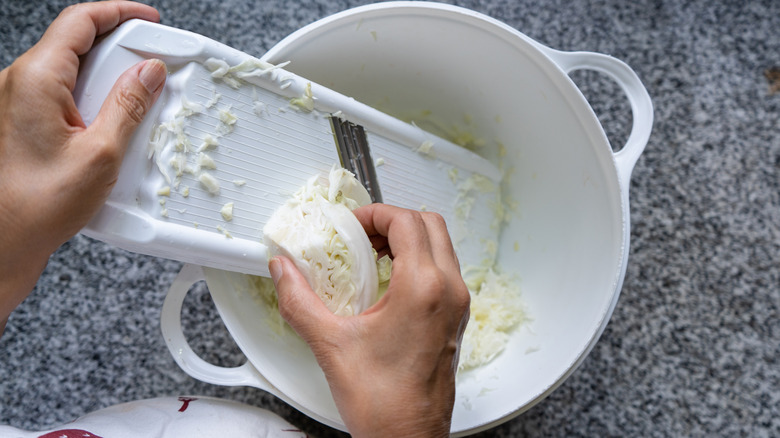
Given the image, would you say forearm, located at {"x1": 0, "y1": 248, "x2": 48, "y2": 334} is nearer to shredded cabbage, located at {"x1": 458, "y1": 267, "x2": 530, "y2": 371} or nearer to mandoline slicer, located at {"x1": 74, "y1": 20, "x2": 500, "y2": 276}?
mandoline slicer, located at {"x1": 74, "y1": 20, "x2": 500, "y2": 276}

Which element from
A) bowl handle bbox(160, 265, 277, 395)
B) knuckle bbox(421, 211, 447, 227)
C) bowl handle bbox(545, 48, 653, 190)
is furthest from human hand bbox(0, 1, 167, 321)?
bowl handle bbox(545, 48, 653, 190)

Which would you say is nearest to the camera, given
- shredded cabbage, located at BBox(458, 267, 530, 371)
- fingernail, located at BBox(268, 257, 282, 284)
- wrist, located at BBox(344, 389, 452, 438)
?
wrist, located at BBox(344, 389, 452, 438)

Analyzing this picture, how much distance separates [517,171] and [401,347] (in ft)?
1.82

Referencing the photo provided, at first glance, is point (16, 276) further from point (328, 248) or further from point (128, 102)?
point (328, 248)

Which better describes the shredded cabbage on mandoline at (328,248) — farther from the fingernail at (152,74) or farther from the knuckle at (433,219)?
the fingernail at (152,74)

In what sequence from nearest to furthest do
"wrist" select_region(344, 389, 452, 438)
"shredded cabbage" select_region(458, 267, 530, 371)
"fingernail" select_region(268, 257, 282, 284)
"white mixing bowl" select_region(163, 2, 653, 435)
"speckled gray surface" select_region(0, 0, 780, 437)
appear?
"wrist" select_region(344, 389, 452, 438) → "fingernail" select_region(268, 257, 282, 284) → "white mixing bowl" select_region(163, 2, 653, 435) → "shredded cabbage" select_region(458, 267, 530, 371) → "speckled gray surface" select_region(0, 0, 780, 437)

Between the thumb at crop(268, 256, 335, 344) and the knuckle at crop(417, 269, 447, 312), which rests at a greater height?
the knuckle at crop(417, 269, 447, 312)

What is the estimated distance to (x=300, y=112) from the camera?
2.61 feet

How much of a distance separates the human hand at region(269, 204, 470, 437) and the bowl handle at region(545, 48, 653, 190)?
37cm

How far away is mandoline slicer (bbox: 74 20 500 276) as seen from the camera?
0.65m

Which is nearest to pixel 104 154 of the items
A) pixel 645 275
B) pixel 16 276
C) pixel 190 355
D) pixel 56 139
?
pixel 56 139

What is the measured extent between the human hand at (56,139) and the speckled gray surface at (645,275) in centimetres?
45

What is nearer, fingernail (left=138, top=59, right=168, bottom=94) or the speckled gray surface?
fingernail (left=138, top=59, right=168, bottom=94)

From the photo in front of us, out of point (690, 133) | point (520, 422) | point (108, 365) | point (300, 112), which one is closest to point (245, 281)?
point (300, 112)
